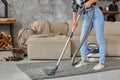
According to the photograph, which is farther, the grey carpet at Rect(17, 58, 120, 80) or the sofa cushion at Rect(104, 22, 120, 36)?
the sofa cushion at Rect(104, 22, 120, 36)

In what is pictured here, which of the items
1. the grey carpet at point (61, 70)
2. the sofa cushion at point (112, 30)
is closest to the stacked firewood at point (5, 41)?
the grey carpet at point (61, 70)

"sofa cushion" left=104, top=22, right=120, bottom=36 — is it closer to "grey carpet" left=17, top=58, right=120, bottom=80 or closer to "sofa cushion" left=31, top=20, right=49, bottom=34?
"sofa cushion" left=31, top=20, right=49, bottom=34

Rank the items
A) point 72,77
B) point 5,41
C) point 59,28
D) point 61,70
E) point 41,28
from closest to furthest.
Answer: point 72,77 < point 61,70 < point 41,28 < point 59,28 < point 5,41

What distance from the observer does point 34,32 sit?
5.46 meters

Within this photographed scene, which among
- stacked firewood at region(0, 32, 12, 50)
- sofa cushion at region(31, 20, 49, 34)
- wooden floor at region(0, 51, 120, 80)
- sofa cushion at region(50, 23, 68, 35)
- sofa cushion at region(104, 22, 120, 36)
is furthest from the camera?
stacked firewood at region(0, 32, 12, 50)

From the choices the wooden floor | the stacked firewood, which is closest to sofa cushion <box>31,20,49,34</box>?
the stacked firewood

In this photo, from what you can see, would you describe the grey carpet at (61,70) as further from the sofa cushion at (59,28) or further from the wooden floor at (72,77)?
the sofa cushion at (59,28)

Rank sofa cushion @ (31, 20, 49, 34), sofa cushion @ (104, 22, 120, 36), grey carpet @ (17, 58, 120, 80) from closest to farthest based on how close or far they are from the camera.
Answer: grey carpet @ (17, 58, 120, 80)
sofa cushion @ (31, 20, 49, 34)
sofa cushion @ (104, 22, 120, 36)

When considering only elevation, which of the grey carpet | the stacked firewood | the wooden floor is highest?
the stacked firewood

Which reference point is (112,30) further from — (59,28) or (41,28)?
(41,28)

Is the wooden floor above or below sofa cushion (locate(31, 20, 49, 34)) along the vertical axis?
below

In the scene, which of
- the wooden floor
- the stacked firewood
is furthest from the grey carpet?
the stacked firewood

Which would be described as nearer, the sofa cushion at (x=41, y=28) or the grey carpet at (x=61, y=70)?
the grey carpet at (x=61, y=70)

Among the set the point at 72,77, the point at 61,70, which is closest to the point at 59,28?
the point at 61,70
